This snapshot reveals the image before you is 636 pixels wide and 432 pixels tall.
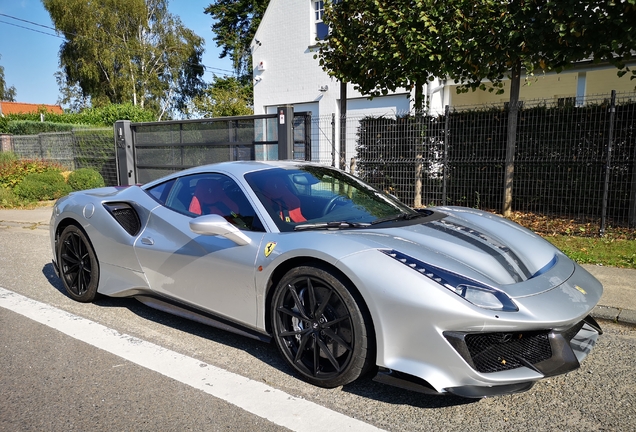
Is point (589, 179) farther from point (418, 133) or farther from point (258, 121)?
point (258, 121)

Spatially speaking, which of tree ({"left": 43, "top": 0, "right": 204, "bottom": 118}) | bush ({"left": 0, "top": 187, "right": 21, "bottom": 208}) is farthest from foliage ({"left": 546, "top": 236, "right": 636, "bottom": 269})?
tree ({"left": 43, "top": 0, "right": 204, "bottom": 118})

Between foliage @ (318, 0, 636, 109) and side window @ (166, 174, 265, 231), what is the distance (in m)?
5.57

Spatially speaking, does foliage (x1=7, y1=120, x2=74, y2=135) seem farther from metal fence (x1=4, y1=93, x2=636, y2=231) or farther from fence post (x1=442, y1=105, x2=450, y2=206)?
fence post (x1=442, y1=105, x2=450, y2=206)

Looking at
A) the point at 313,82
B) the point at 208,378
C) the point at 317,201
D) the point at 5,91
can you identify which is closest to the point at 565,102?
the point at 317,201

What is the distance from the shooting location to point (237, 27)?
3438 cm

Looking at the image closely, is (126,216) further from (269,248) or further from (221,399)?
(221,399)

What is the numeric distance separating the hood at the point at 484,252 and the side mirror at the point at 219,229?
2.48 feet

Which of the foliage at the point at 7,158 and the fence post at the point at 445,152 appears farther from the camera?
the foliage at the point at 7,158

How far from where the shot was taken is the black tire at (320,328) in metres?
2.78

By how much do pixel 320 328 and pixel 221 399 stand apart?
2.35 feet

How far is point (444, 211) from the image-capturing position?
4234 millimetres

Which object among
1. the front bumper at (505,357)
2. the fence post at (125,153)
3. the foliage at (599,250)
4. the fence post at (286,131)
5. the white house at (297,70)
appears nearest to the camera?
the front bumper at (505,357)

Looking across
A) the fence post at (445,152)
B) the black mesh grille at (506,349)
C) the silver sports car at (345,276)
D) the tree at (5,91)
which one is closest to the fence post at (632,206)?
the fence post at (445,152)

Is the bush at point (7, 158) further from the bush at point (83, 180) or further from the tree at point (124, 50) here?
the tree at point (124, 50)
